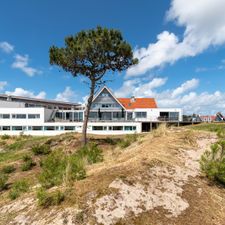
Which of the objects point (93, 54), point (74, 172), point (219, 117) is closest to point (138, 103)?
point (219, 117)

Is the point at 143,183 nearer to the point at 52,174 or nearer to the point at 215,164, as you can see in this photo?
the point at 215,164

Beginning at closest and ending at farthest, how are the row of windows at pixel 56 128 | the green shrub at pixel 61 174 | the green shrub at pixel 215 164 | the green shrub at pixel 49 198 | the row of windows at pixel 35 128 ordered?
the green shrub at pixel 49 198, the green shrub at pixel 215 164, the green shrub at pixel 61 174, the row of windows at pixel 56 128, the row of windows at pixel 35 128

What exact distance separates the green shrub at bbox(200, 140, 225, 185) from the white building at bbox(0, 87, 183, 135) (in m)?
39.0

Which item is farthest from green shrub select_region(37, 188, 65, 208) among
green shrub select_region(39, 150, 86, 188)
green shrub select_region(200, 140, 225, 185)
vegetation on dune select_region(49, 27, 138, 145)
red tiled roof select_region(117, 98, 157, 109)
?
red tiled roof select_region(117, 98, 157, 109)

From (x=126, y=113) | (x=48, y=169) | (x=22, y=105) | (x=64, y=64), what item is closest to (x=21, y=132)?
(x=22, y=105)

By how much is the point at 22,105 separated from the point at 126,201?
5682 cm

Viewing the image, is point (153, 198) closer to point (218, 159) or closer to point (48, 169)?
point (218, 159)

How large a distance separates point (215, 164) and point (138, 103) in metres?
48.6

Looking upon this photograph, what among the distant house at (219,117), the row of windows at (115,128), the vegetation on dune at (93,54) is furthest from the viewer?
the distant house at (219,117)

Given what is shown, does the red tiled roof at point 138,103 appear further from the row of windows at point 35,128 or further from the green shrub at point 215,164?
the green shrub at point 215,164

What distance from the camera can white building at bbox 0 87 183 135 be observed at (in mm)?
47188

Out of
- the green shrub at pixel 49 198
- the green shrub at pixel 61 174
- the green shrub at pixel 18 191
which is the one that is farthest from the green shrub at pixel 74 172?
the green shrub at pixel 18 191

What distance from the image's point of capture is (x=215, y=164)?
22.2 ft

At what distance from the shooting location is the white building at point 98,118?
47.2 meters
